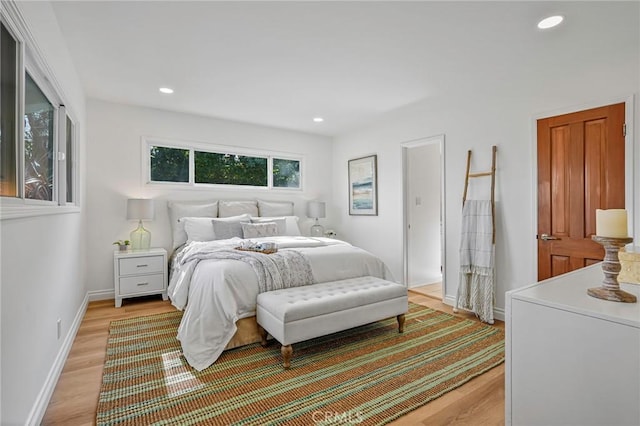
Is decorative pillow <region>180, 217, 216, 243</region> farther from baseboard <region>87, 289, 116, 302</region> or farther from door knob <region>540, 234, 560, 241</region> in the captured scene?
door knob <region>540, 234, 560, 241</region>

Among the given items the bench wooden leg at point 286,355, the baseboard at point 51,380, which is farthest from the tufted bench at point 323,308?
the baseboard at point 51,380

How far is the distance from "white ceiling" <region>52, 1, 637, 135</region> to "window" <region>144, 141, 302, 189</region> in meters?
0.81

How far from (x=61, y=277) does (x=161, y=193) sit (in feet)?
6.82

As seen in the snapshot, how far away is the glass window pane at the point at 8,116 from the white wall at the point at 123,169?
2680 millimetres

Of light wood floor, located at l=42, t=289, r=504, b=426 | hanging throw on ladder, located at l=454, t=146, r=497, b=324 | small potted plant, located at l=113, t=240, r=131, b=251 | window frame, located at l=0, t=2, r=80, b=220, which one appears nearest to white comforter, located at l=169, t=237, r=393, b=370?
light wood floor, located at l=42, t=289, r=504, b=426

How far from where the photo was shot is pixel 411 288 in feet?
14.5

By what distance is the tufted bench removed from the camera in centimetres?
219

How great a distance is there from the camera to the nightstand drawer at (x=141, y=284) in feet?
11.7

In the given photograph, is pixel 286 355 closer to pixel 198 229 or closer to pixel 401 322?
pixel 401 322

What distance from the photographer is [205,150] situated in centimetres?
454

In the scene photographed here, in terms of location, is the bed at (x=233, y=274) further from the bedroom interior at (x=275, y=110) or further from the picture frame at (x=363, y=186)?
the picture frame at (x=363, y=186)

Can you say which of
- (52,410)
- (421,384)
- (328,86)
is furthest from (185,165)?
(421,384)

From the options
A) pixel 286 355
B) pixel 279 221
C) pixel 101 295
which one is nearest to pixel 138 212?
pixel 101 295

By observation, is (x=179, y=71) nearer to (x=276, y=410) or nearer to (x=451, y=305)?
(x=276, y=410)
